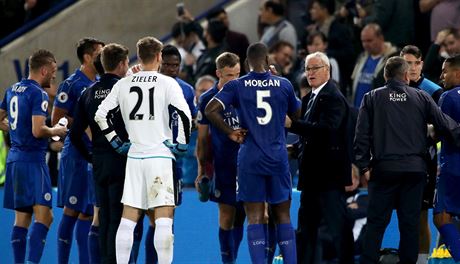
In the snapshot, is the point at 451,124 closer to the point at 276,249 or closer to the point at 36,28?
the point at 276,249

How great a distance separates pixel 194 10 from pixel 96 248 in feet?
25.2

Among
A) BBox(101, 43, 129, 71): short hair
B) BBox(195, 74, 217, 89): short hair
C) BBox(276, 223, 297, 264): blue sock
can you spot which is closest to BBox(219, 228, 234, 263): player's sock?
BBox(276, 223, 297, 264): blue sock

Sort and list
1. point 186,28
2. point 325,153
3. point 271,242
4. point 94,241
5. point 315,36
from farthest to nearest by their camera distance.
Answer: point 186,28
point 315,36
point 271,242
point 94,241
point 325,153

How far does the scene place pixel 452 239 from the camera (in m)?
12.9

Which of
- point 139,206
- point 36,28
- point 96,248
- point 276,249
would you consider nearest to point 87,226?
point 96,248

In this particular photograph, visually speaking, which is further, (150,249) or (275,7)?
(275,7)

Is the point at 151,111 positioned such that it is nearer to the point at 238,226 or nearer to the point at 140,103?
the point at 140,103

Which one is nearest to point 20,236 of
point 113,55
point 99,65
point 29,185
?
point 29,185

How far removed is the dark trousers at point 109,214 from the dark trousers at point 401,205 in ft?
7.84

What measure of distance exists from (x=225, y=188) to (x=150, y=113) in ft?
6.42

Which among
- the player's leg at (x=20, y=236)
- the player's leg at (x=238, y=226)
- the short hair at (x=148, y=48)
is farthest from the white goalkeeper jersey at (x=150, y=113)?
the player's leg at (x=238, y=226)

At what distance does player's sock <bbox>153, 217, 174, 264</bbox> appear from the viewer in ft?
38.2

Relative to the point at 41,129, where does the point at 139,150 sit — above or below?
below

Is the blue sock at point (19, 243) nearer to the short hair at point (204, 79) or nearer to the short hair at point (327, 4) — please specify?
the short hair at point (204, 79)
